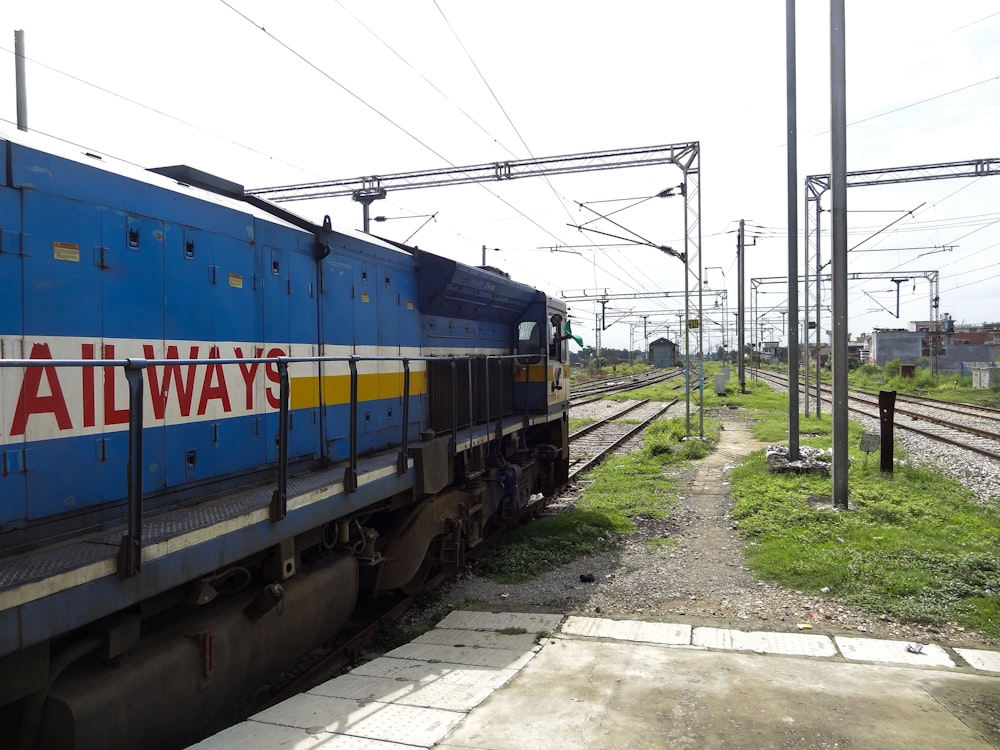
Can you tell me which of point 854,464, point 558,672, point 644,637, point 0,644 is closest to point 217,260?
point 0,644

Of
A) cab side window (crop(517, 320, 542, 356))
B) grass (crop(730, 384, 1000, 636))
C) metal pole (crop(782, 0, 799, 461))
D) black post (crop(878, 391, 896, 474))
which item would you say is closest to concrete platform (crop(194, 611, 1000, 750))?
grass (crop(730, 384, 1000, 636))

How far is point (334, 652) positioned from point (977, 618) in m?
5.21

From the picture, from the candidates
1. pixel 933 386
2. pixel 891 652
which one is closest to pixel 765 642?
pixel 891 652

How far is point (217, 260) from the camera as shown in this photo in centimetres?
458

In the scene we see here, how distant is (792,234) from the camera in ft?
39.9

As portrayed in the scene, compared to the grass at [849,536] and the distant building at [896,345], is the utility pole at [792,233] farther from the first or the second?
the distant building at [896,345]

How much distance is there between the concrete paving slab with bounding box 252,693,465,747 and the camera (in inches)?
138

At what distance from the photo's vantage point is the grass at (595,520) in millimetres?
7672

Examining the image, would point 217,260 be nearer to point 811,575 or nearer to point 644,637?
point 644,637

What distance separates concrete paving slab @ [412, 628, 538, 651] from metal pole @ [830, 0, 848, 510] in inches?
224

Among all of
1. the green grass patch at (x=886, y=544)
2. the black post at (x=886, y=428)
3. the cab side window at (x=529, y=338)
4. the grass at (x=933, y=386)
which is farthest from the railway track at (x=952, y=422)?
the cab side window at (x=529, y=338)

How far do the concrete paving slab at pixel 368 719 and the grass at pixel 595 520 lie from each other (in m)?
3.31

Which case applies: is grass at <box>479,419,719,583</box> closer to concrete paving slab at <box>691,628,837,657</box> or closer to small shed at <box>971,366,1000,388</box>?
concrete paving slab at <box>691,628,837,657</box>

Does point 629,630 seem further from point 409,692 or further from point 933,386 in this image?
point 933,386
